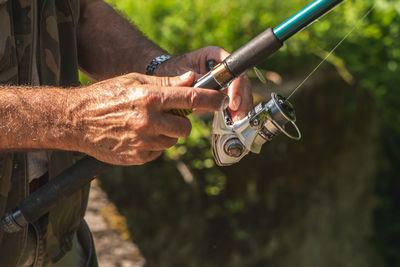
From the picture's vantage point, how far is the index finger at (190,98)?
146 cm

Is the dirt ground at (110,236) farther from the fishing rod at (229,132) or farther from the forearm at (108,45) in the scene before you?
the fishing rod at (229,132)

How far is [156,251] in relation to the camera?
10.8 ft

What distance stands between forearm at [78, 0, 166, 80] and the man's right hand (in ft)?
1.98

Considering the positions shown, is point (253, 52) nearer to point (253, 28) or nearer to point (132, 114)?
point (132, 114)

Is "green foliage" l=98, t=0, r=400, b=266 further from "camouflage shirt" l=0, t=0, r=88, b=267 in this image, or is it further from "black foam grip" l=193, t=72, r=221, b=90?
"black foam grip" l=193, t=72, r=221, b=90

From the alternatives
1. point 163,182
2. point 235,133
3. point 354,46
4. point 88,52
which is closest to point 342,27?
point 354,46

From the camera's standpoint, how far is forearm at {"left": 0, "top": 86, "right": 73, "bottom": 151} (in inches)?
60.2

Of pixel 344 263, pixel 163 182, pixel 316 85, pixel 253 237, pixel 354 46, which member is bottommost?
pixel 344 263

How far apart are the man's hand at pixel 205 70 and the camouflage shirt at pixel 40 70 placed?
326mm

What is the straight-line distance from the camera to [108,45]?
2.17 meters

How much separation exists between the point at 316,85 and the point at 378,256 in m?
2.09

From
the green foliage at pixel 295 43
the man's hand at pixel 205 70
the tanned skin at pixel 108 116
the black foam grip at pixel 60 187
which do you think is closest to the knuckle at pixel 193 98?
the tanned skin at pixel 108 116

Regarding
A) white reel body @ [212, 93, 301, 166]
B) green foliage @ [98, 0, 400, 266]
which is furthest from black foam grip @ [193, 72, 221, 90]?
green foliage @ [98, 0, 400, 266]

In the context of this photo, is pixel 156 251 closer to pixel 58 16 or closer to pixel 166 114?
pixel 58 16
